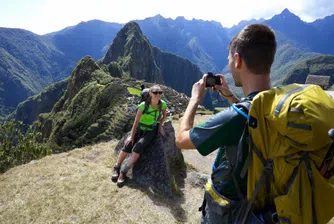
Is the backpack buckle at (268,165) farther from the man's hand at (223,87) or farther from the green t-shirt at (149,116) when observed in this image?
the green t-shirt at (149,116)

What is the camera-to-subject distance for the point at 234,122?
2.46 metres

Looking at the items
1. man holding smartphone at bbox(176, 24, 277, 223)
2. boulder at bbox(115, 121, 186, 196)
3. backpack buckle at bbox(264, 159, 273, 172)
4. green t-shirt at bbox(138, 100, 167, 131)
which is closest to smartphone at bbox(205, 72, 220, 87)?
man holding smartphone at bbox(176, 24, 277, 223)

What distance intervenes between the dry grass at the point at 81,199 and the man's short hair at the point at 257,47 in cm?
619

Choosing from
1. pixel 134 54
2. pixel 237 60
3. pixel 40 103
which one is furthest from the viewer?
pixel 40 103

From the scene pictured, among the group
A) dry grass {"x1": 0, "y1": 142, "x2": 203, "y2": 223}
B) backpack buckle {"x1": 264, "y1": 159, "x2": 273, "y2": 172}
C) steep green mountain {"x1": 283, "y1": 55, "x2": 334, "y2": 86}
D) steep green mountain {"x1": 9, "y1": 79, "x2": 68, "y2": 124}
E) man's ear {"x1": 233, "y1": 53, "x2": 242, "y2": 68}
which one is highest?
man's ear {"x1": 233, "y1": 53, "x2": 242, "y2": 68}

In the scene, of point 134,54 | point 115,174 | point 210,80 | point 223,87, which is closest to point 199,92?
point 210,80

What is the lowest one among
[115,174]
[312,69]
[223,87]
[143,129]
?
[312,69]

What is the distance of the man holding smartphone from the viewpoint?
251cm

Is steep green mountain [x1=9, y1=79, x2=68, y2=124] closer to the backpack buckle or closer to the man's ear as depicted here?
the man's ear

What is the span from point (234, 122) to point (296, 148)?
22.3 inches

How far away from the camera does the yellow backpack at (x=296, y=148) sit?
2.12 m

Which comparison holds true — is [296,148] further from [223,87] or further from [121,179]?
[121,179]

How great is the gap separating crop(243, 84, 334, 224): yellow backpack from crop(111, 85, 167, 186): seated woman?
6552 millimetres

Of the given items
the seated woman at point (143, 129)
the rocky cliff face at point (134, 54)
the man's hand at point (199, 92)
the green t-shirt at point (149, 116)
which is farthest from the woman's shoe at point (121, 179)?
the rocky cliff face at point (134, 54)
